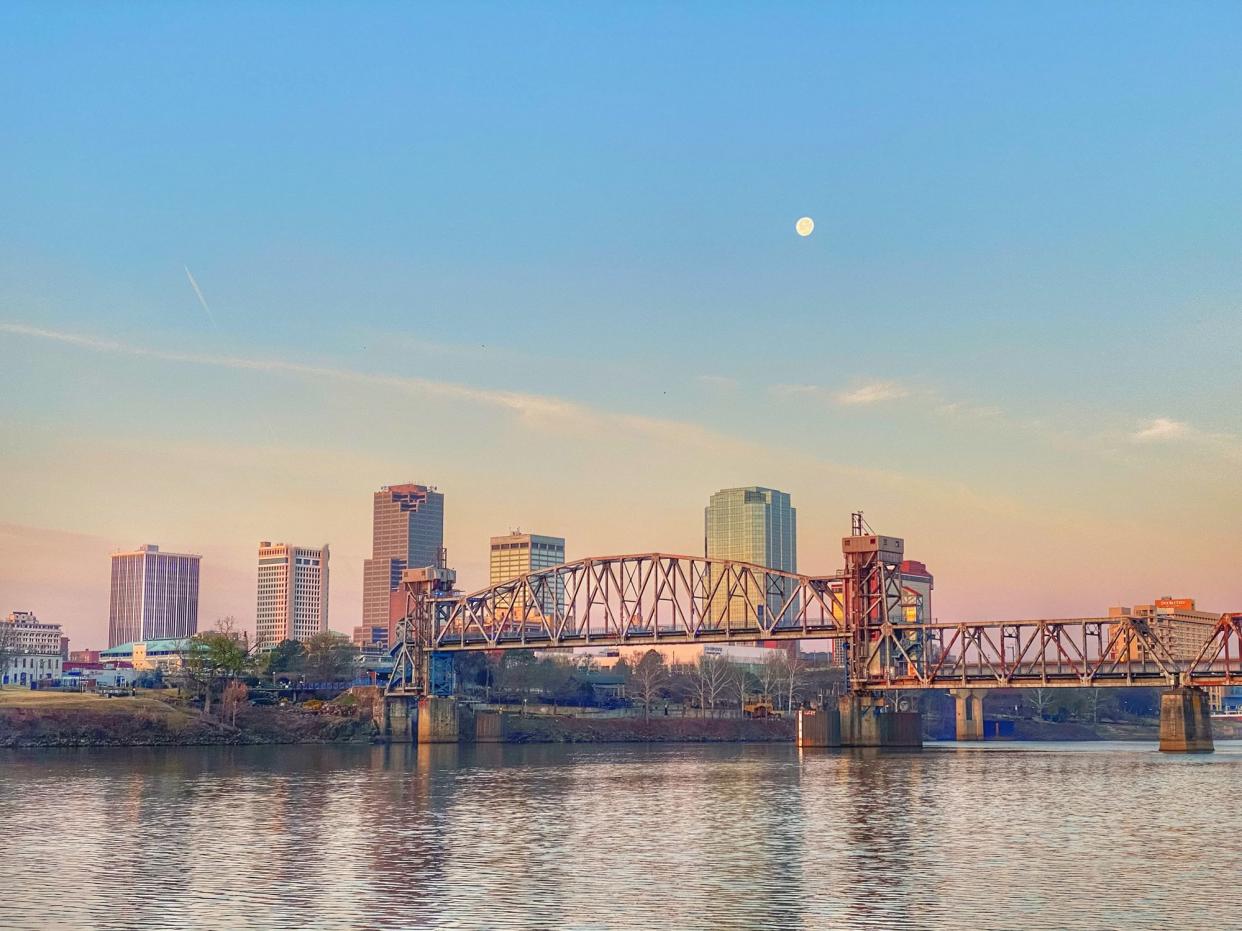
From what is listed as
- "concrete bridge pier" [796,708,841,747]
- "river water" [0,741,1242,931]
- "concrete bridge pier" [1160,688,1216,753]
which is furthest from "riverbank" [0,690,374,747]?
"concrete bridge pier" [1160,688,1216,753]

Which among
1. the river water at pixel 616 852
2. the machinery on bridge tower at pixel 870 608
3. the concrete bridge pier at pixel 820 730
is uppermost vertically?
the machinery on bridge tower at pixel 870 608

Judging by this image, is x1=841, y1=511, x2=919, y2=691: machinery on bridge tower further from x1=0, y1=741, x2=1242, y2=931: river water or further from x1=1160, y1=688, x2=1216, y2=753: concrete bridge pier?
x1=0, y1=741, x2=1242, y2=931: river water


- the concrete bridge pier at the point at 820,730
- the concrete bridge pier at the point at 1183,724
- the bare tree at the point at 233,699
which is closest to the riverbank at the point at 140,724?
the bare tree at the point at 233,699

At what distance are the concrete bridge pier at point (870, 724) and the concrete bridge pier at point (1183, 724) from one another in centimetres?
2803

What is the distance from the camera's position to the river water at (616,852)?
1542 inches

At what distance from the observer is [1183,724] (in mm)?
161500

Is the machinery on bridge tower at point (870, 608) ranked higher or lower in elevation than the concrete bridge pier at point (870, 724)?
higher

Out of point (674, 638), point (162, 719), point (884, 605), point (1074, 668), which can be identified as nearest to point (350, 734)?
point (162, 719)

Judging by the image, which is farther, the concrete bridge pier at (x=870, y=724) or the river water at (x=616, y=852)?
the concrete bridge pier at (x=870, y=724)

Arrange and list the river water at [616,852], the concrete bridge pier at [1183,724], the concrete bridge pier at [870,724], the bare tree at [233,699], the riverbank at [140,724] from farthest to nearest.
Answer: the bare tree at [233,699] < the concrete bridge pier at [870,724] < the concrete bridge pier at [1183,724] < the riverbank at [140,724] < the river water at [616,852]

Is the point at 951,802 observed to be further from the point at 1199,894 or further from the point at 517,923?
the point at 517,923

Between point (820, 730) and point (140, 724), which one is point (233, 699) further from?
point (820, 730)

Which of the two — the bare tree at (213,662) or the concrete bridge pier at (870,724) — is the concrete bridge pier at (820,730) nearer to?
the concrete bridge pier at (870,724)

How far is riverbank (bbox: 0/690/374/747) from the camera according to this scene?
158 metres
